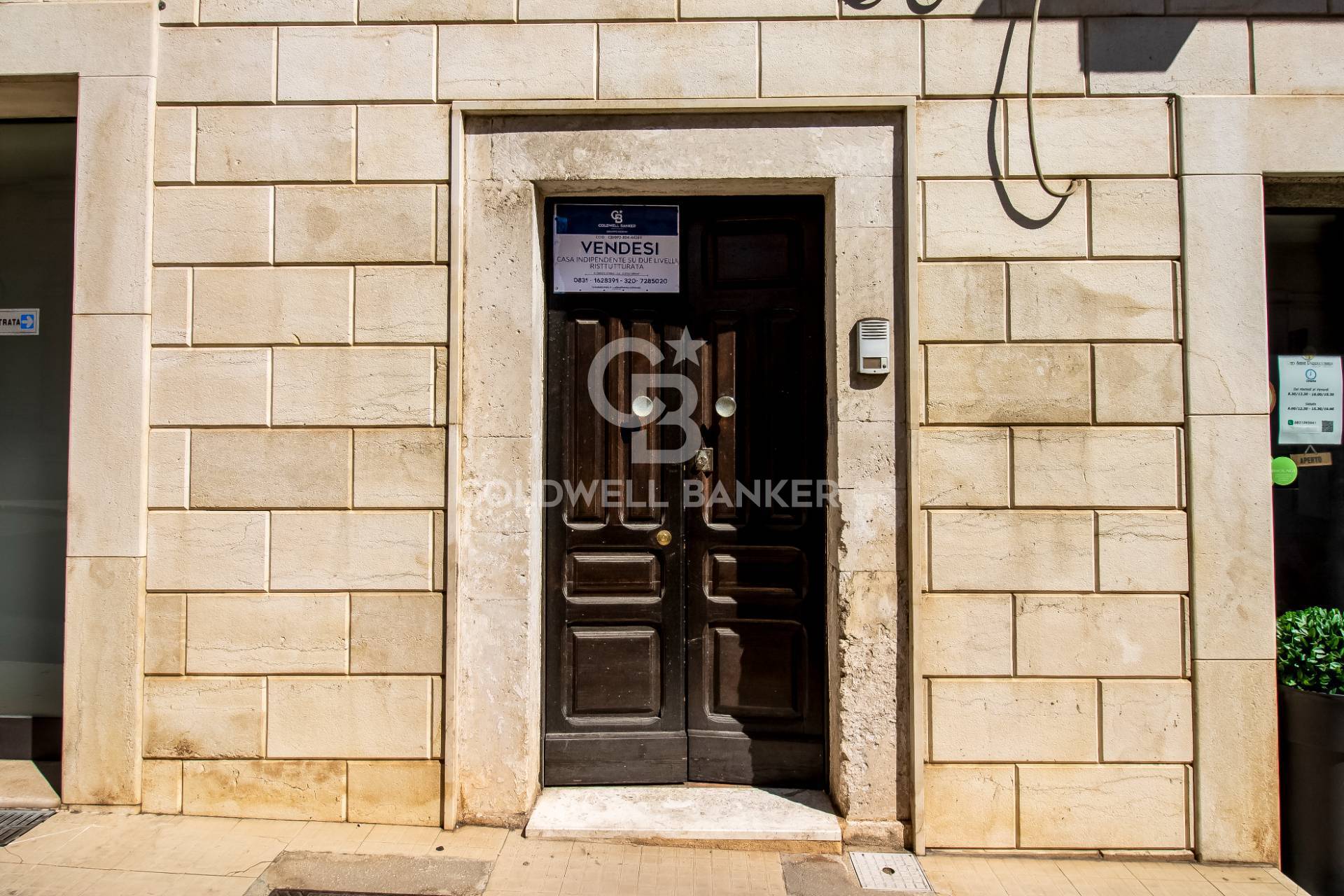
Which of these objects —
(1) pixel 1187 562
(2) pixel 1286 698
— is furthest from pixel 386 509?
(2) pixel 1286 698

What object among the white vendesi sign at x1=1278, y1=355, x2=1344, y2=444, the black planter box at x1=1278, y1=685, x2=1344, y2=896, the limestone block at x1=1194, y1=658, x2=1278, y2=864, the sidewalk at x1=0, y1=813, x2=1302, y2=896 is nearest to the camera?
the sidewalk at x1=0, y1=813, x2=1302, y2=896

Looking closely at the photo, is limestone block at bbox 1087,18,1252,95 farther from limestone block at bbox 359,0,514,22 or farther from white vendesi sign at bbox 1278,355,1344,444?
limestone block at bbox 359,0,514,22

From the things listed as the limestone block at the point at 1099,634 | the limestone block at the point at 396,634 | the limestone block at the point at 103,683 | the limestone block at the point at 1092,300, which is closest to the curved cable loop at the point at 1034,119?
the limestone block at the point at 1092,300

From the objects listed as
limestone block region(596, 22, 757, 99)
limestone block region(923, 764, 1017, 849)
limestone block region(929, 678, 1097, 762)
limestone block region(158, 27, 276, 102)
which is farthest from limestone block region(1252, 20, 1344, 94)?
limestone block region(158, 27, 276, 102)

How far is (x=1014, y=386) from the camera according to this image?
12.2 feet

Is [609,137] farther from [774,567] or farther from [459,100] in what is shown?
[774,567]

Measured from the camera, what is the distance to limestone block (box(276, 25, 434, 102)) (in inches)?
151

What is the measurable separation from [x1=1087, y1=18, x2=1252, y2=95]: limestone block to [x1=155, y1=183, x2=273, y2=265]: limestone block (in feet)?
14.0

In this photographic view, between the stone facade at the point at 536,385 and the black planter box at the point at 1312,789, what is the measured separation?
0.76 ft

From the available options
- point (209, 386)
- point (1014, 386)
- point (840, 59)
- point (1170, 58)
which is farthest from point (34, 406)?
point (1170, 58)

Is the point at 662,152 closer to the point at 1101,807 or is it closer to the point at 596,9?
the point at 596,9

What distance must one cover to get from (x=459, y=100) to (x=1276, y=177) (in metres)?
4.15

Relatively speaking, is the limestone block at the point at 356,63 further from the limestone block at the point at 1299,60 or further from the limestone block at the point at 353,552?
the limestone block at the point at 1299,60

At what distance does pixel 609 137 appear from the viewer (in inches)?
151
